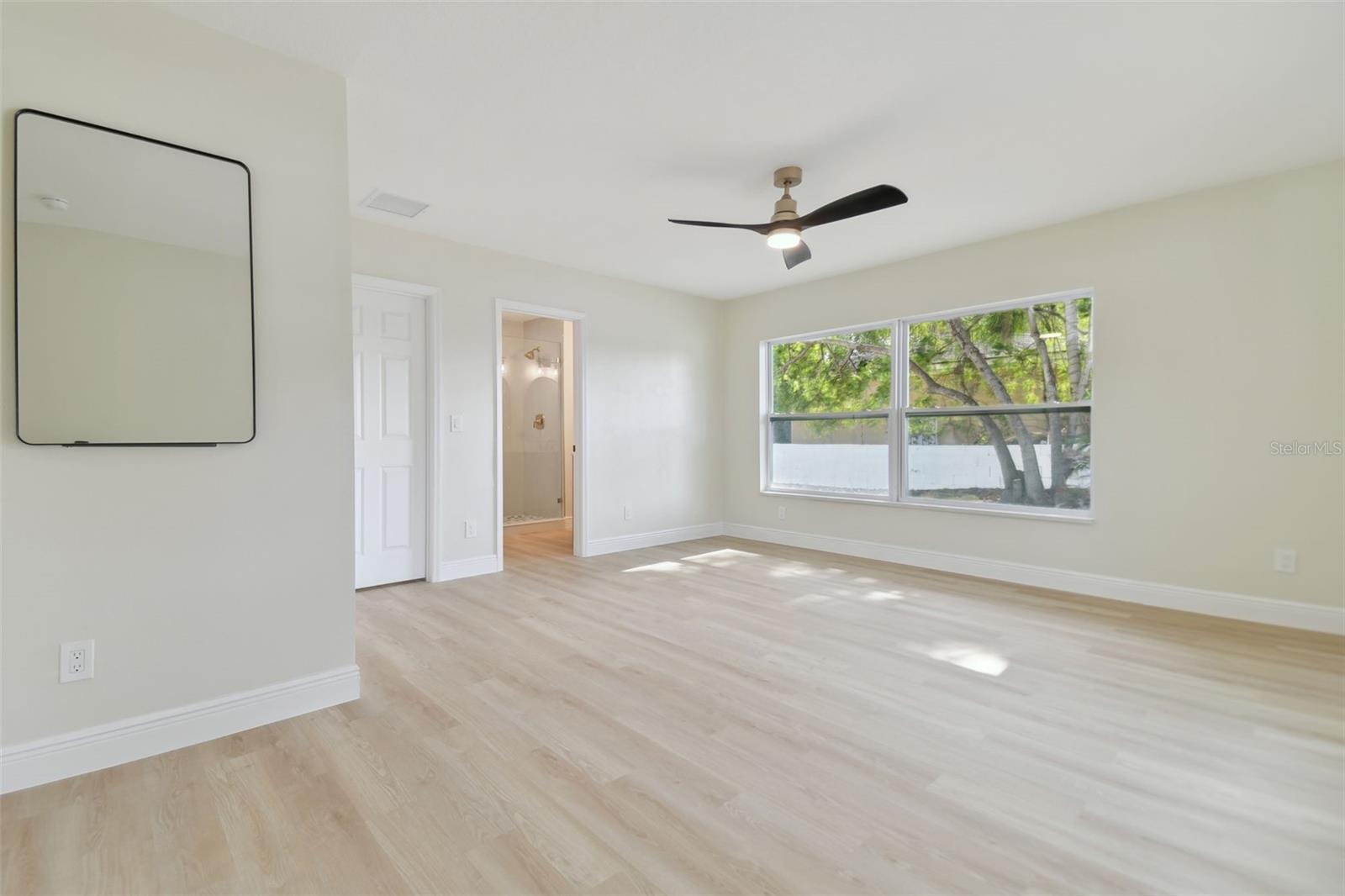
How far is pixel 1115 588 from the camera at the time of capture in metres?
3.77

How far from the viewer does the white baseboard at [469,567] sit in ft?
14.0

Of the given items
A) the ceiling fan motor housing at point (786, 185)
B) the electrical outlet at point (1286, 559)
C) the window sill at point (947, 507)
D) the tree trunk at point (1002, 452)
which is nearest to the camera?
the ceiling fan motor housing at point (786, 185)

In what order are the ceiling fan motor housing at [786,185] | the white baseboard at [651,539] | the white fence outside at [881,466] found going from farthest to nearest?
the white baseboard at [651,539]
the white fence outside at [881,466]
the ceiling fan motor housing at [786,185]

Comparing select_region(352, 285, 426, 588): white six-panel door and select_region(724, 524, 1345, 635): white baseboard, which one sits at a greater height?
select_region(352, 285, 426, 588): white six-panel door

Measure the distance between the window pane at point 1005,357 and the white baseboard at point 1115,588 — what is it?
121 cm

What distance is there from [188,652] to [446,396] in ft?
8.28

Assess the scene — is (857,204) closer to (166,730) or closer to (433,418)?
(433,418)

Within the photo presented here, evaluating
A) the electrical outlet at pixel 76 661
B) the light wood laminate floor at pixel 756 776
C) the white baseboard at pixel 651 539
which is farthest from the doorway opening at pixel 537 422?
the electrical outlet at pixel 76 661

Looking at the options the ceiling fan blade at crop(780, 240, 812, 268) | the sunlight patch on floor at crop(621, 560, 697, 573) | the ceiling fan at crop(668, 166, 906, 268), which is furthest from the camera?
the sunlight patch on floor at crop(621, 560, 697, 573)

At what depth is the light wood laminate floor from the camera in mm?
1426

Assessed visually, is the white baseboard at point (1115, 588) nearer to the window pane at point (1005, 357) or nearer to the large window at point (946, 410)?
the large window at point (946, 410)

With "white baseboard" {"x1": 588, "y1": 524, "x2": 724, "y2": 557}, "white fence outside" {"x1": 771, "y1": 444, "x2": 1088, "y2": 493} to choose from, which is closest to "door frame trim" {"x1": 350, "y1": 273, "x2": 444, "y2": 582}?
"white baseboard" {"x1": 588, "y1": 524, "x2": 724, "y2": 557}

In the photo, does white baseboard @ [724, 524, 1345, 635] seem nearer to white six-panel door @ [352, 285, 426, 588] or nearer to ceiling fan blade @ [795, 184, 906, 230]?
ceiling fan blade @ [795, 184, 906, 230]

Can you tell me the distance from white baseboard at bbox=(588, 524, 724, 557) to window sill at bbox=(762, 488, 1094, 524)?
75cm
